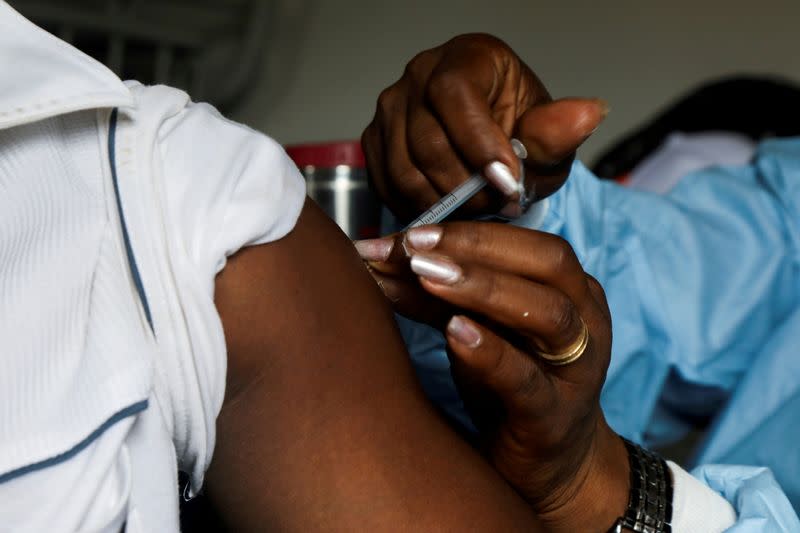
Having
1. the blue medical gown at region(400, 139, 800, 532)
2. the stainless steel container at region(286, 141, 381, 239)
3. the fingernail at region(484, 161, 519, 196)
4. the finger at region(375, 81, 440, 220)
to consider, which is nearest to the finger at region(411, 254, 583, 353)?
the fingernail at region(484, 161, 519, 196)

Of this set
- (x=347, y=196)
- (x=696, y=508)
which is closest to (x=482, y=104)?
(x=696, y=508)

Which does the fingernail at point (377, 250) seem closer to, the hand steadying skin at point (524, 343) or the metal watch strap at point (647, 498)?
the hand steadying skin at point (524, 343)

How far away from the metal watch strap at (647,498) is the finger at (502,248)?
23cm

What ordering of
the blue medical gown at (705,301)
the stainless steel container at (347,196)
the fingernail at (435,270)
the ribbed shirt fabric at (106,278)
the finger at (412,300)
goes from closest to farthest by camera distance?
the ribbed shirt fabric at (106,278)
the fingernail at (435,270)
the finger at (412,300)
the blue medical gown at (705,301)
the stainless steel container at (347,196)

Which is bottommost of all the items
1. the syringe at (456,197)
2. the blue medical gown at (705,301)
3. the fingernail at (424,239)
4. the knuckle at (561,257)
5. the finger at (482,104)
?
the blue medical gown at (705,301)

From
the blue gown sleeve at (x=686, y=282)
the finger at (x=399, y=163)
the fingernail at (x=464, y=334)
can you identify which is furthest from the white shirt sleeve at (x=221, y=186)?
the blue gown sleeve at (x=686, y=282)

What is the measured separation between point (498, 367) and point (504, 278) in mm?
53

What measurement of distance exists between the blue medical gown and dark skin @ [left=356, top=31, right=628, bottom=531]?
22 centimetres

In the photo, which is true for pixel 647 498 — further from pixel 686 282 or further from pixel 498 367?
pixel 686 282

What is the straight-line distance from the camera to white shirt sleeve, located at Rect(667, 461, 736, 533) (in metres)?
0.67

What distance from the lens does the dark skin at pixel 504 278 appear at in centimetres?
51

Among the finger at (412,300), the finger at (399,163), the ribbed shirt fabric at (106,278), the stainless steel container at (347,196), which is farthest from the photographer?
the stainless steel container at (347,196)

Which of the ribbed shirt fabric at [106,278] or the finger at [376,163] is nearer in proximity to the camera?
the ribbed shirt fabric at [106,278]

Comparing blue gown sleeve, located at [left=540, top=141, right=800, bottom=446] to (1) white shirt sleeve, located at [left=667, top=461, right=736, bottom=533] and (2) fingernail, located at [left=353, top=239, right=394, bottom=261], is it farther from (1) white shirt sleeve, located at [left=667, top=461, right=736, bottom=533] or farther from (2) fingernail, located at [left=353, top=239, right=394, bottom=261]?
(2) fingernail, located at [left=353, top=239, right=394, bottom=261]
